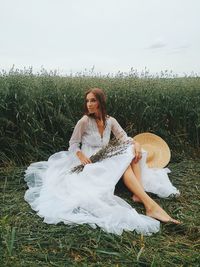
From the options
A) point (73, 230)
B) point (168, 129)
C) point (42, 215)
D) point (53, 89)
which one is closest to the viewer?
point (73, 230)

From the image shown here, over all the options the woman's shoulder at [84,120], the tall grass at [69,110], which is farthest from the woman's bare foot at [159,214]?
the tall grass at [69,110]

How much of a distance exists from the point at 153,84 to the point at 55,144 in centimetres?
211

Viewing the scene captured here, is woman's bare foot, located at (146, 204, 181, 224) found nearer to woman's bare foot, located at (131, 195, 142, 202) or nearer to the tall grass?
woman's bare foot, located at (131, 195, 142, 202)

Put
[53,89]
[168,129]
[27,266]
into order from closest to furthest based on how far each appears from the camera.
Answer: [27,266]
[53,89]
[168,129]

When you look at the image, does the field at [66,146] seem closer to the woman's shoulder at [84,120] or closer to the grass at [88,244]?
the grass at [88,244]

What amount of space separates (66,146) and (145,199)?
1979 mm

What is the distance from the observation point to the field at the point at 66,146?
3.35m

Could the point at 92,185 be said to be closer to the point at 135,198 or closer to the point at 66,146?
the point at 135,198

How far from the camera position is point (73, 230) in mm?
3711

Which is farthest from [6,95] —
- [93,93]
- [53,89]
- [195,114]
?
[195,114]

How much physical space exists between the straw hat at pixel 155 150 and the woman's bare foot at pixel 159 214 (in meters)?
1.25

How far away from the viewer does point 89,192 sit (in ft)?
Answer: 13.5

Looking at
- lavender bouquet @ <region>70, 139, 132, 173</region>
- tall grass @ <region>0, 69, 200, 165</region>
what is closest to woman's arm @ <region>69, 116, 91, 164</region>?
lavender bouquet @ <region>70, 139, 132, 173</region>

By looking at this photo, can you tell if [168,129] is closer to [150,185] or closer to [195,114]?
[195,114]
